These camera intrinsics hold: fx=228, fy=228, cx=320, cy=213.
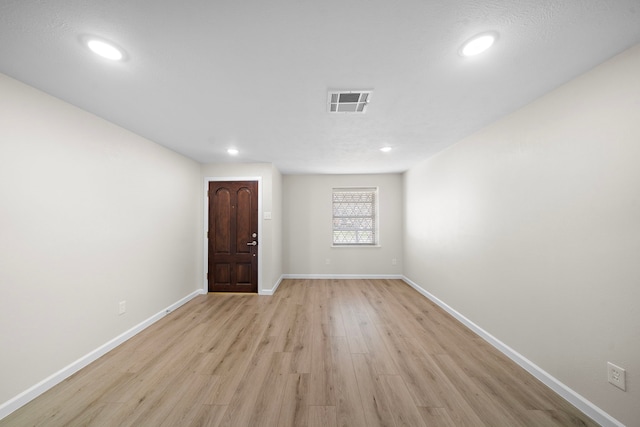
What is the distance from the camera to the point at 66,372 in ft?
6.37

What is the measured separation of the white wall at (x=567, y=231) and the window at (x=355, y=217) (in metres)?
2.61

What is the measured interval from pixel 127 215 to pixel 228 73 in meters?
2.16

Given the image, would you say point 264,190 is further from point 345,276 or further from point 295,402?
point 295,402

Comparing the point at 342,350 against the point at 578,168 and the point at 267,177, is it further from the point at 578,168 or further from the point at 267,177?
the point at 267,177

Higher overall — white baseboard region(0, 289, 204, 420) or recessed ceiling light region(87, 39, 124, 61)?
recessed ceiling light region(87, 39, 124, 61)

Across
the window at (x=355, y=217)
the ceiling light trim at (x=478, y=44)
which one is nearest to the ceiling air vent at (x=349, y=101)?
the ceiling light trim at (x=478, y=44)

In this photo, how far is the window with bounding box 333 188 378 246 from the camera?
5387 millimetres

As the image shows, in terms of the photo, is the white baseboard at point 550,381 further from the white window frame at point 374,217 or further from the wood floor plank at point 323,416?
the white window frame at point 374,217

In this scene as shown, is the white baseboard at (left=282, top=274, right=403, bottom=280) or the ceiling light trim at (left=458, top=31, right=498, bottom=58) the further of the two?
the white baseboard at (left=282, top=274, right=403, bottom=280)

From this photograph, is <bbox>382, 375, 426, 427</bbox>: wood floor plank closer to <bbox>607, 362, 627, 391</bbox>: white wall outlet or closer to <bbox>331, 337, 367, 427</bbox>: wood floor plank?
<bbox>331, 337, 367, 427</bbox>: wood floor plank

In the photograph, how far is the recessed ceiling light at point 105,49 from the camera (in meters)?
1.32

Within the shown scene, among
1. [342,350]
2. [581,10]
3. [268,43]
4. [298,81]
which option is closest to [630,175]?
[581,10]

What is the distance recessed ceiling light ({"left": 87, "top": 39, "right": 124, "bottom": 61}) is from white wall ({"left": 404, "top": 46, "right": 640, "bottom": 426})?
314cm

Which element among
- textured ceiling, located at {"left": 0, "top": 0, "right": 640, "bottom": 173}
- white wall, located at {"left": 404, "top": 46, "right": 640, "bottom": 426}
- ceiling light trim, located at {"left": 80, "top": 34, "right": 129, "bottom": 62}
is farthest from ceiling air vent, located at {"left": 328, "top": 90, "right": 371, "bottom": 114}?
white wall, located at {"left": 404, "top": 46, "right": 640, "bottom": 426}
